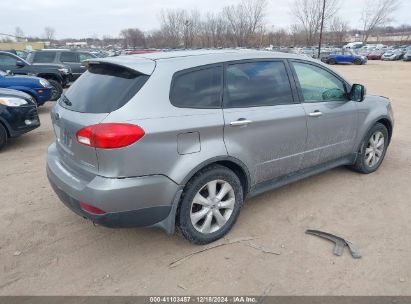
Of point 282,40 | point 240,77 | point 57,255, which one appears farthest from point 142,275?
point 282,40

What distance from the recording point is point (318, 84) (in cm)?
395

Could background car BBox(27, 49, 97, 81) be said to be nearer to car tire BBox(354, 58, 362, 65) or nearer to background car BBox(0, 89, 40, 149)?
background car BBox(0, 89, 40, 149)

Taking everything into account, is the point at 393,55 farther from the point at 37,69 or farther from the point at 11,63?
the point at 11,63

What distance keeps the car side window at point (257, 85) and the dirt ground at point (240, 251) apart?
3.98 feet

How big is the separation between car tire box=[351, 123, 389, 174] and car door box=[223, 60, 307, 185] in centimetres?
131

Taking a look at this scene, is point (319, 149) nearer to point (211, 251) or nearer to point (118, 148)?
point (211, 251)

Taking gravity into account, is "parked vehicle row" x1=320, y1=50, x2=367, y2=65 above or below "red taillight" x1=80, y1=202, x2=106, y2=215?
below

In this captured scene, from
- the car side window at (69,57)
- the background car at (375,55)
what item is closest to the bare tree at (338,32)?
the background car at (375,55)

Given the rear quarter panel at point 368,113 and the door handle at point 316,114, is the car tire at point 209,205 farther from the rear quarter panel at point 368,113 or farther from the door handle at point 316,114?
the rear quarter panel at point 368,113

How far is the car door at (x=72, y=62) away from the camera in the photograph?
15.1m

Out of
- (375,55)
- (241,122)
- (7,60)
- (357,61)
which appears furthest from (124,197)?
(375,55)

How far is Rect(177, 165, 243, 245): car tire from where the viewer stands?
2928mm

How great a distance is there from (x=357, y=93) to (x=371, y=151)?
967mm

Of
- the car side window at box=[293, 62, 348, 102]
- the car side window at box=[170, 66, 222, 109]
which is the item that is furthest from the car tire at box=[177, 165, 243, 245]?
the car side window at box=[293, 62, 348, 102]
